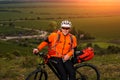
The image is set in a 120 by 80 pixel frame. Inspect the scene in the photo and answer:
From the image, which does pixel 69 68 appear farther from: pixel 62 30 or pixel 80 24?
pixel 80 24

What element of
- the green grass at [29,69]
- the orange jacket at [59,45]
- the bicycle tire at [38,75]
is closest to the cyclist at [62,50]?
the orange jacket at [59,45]

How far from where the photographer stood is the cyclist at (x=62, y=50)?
836cm

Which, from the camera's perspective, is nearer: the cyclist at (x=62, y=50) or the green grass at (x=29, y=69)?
the cyclist at (x=62, y=50)

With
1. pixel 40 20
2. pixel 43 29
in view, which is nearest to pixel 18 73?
pixel 43 29

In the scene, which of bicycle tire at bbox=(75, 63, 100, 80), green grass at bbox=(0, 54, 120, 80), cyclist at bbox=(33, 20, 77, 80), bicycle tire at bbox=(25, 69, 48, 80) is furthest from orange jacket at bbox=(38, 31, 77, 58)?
green grass at bbox=(0, 54, 120, 80)

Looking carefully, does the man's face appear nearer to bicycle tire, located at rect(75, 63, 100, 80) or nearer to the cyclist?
the cyclist

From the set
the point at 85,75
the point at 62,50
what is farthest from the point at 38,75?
the point at 85,75

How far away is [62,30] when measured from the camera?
8.47 meters

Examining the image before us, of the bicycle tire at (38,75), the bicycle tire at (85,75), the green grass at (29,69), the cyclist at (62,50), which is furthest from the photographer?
the green grass at (29,69)

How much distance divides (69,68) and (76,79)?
0.54 m

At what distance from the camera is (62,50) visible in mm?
8383

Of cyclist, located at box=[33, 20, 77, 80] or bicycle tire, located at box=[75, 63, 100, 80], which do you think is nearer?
cyclist, located at box=[33, 20, 77, 80]

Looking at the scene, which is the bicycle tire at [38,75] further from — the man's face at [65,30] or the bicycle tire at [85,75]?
the man's face at [65,30]

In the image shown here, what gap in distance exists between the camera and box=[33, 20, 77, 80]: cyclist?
836cm
